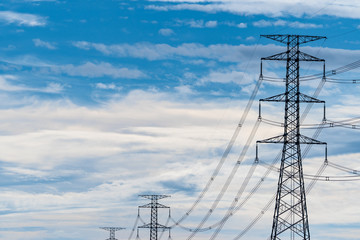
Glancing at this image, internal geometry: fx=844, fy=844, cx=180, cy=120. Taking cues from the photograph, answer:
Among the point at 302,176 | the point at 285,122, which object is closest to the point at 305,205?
the point at 302,176

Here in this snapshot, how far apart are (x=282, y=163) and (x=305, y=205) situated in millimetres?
6078

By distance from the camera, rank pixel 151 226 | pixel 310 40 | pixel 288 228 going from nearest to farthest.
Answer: pixel 288 228 → pixel 310 40 → pixel 151 226

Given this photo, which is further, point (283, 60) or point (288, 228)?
point (283, 60)

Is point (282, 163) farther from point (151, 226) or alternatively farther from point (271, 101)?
point (151, 226)

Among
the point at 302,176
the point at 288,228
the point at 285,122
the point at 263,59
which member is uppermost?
the point at 263,59

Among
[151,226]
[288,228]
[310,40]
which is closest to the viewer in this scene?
[288,228]

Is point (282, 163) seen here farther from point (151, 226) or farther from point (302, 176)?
point (151, 226)

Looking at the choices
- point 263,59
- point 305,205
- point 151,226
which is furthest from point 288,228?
point 151,226

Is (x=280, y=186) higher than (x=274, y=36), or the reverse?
(x=274, y=36)

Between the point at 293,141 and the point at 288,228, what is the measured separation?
11.2 meters

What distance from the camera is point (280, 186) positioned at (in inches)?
4277

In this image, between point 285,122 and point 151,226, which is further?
point 151,226

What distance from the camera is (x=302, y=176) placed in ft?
355

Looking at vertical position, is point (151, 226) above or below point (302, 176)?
above
